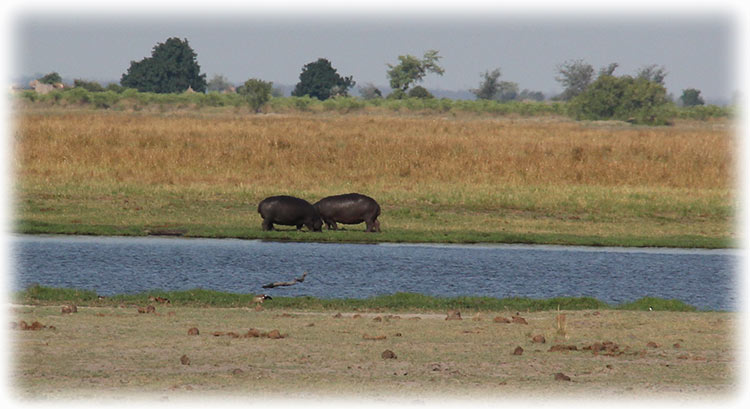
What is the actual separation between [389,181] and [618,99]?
5685 cm

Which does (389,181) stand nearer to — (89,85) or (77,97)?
(77,97)

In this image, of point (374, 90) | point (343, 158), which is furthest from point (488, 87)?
point (343, 158)

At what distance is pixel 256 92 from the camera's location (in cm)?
8506

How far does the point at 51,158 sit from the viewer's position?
34.8 m

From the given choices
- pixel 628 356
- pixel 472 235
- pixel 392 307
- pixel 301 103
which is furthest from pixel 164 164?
pixel 301 103

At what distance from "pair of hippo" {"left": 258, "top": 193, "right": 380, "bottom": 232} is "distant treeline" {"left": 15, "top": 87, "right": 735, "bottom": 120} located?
60359 mm

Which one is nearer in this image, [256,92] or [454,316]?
[454,316]

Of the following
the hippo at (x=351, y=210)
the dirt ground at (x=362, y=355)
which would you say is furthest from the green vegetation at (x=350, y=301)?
the hippo at (x=351, y=210)

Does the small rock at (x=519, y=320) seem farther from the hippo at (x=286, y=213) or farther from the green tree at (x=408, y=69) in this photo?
the green tree at (x=408, y=69)

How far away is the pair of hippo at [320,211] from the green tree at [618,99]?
63103 millimetres

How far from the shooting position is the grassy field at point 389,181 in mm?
25281

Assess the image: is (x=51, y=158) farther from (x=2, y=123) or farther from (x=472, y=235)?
(x=472, y=235)

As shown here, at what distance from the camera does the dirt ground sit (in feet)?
28.1

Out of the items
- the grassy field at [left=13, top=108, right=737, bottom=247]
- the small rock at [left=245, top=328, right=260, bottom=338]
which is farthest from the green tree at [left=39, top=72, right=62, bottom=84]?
the small rock at [left=245, top=328, right=260, bottom=338]
